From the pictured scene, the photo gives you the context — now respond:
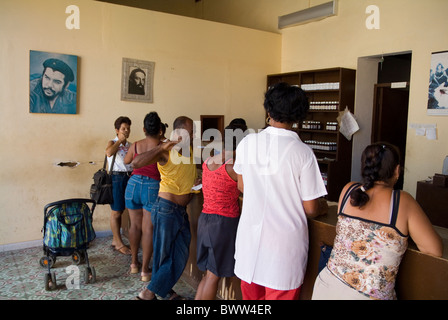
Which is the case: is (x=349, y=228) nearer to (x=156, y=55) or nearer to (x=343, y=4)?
(x=156, y=55)

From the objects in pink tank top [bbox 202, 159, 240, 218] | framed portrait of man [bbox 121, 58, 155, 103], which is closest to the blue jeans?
pink tank top [bbox 202, 159, 240, 218]

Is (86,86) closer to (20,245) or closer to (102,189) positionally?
(102,189)

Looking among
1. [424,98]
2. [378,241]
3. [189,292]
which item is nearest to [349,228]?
[378,241]

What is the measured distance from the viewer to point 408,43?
530 centimetres

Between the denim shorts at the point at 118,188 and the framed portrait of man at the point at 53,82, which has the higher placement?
the framed portrait of man at the point at 53,82

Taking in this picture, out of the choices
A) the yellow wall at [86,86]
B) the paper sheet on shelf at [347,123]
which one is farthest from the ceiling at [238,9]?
the paper sheet on shelf at [347,123]

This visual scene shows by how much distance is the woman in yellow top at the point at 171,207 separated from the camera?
3.15m

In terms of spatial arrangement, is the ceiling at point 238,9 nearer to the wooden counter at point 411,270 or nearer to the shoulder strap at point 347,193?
the wooden counter at point 411,270

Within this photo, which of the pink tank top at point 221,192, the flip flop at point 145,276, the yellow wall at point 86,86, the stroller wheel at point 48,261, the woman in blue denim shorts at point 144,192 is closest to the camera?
the pink tank top at point 221,192

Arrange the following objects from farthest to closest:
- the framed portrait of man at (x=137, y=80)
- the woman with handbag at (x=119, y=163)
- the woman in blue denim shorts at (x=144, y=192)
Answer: the framed portrait of man at (x=137, y=80) → the woman with handbag at (x=119, y=163) → the woman in blue denim shorts at (x=144, y=192)

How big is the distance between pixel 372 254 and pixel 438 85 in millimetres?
4066

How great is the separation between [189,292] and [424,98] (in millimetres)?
3911

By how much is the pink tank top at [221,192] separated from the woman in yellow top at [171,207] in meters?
0.53

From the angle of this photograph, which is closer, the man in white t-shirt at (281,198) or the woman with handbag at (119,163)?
the man in white t-shirt at (281,198)
